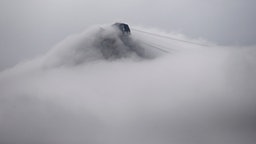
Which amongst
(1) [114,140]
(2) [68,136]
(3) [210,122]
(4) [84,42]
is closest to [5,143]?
(2) [68,136]

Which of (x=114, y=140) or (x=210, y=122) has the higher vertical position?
(x=210, y=122)

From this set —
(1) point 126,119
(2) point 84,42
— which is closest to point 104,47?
(2) point 84,42

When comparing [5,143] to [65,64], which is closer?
[5,143]

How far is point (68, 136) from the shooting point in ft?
93.0

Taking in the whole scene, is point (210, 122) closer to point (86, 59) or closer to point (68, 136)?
point (68, 136)

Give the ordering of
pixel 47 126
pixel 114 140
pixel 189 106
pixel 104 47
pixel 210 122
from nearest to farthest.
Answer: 1. pixel 114 140
2. pixel 47 126
3. pixel 210 122
4. pixel 189 106
5. pixel 104 47

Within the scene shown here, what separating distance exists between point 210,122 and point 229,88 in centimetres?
1385

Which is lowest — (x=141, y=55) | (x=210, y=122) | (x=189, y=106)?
(x=210, y=122)

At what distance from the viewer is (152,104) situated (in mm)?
41875

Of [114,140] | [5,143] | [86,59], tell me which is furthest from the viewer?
[86,59]

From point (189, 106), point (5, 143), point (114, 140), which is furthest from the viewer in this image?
point (189, 106)

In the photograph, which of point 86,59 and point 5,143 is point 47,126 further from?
point 86,59

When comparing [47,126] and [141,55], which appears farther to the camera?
[141,55]

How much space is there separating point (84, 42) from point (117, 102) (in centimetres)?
1010
